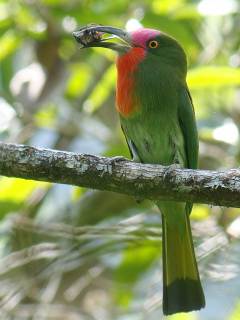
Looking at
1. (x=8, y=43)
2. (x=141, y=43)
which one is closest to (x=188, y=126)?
(x=141, y=43)

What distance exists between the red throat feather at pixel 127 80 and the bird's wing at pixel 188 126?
249mm

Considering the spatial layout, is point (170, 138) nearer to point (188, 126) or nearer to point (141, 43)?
point (188, 126)

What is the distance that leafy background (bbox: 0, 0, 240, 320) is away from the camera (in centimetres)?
435

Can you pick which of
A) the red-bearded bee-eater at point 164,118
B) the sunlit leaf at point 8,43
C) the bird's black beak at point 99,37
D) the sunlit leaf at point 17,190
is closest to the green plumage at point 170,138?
the red-bearded bee-eater at point 164,118

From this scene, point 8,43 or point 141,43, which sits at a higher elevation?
point 8,43

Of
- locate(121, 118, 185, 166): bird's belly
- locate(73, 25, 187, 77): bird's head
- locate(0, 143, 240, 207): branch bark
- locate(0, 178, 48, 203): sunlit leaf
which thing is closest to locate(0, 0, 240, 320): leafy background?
locate(0, 178, 48, 203): sunlit leaf

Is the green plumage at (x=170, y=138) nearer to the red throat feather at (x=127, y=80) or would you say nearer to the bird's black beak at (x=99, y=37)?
the red throat feather at (x=127, y=80)

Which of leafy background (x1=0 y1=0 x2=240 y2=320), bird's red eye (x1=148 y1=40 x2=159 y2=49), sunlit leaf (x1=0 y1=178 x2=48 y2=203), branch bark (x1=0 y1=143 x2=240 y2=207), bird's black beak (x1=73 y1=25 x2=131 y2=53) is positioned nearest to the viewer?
branch bark (x1=0 y1=143 x2=240 y2=207)

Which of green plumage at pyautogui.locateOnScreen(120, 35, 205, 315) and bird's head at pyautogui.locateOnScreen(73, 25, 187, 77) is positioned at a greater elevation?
bird's head at pyautogui.locateOnScreen(73, 25, 187, 77)

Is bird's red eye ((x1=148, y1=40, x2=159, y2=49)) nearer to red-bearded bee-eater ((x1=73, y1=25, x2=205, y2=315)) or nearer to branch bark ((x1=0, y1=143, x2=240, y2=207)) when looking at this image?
red-bearded bee-eater ((x1=73, y1=25, x2=205, y2=315))

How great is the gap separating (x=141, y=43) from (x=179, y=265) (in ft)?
3.72

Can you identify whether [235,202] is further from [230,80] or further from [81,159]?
[230,80]

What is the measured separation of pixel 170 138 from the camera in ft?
12.7

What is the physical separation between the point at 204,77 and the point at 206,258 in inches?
40.0
